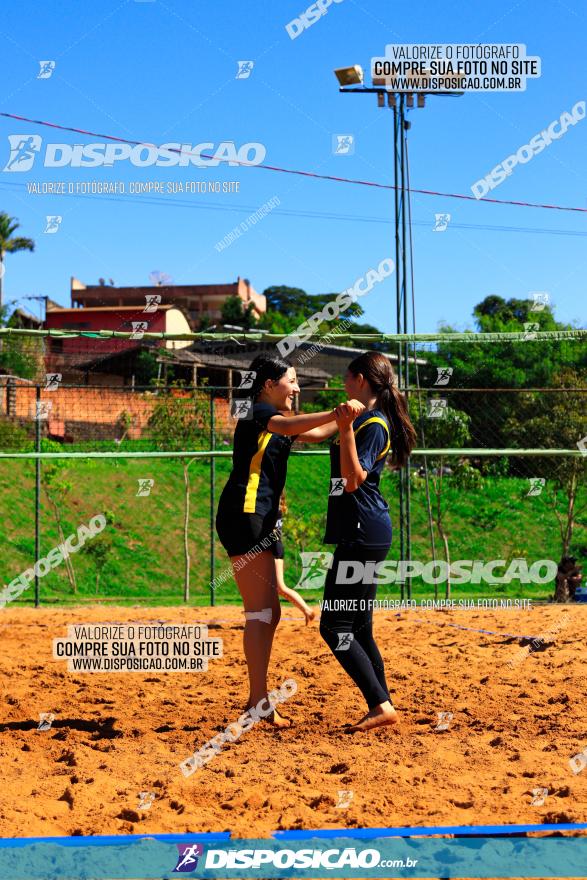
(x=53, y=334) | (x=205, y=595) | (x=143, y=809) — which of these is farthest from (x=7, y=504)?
(x=143, y=809)

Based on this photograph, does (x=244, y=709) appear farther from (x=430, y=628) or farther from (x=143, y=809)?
(x=430, y=628)

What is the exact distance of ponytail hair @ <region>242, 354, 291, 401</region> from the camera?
16.4 feet

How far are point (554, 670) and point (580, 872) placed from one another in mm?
3639

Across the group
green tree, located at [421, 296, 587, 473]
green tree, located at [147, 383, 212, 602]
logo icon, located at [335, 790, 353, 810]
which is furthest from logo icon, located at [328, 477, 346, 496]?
green tree, located at [147, 383, 212, 602]

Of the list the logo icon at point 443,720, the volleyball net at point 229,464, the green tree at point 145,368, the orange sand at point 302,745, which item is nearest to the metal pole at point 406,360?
the volleyball net at point 229,464

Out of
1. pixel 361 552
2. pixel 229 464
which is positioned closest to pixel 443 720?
pixel 361 552

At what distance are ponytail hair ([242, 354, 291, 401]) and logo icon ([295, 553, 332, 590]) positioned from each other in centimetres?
959

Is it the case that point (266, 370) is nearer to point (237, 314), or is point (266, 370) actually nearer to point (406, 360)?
point (406, 360)

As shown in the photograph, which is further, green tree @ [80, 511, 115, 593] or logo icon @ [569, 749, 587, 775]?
green tree @ [80, 511, 115, 593]

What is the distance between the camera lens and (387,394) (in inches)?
191

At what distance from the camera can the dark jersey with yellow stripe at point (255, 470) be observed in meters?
4.91

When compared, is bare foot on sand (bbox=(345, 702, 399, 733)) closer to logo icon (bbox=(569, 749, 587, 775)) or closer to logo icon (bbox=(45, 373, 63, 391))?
logo icon (bbox=(569, 749, 587, 775))

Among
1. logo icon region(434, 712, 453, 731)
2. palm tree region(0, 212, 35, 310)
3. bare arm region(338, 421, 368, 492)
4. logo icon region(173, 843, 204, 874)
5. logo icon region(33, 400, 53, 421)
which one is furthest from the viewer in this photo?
palm tree region(0, 212, 35, 310)

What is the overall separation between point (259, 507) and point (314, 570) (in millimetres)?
11348
